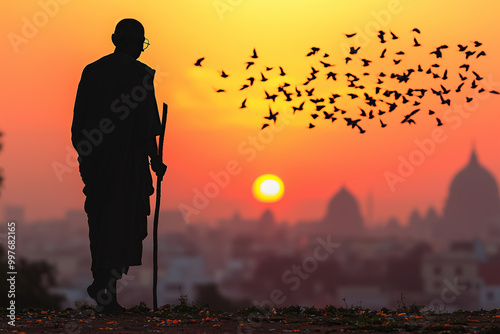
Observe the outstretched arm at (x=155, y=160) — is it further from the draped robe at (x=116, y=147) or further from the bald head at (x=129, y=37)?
the bald head at (x=129, y=37)

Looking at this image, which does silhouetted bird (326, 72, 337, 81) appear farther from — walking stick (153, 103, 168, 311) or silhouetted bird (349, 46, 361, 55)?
walking stick (153, 103, 168, 311)

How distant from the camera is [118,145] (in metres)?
13.7

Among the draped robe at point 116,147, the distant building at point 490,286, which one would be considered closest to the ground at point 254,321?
the draped robe at point 116,147

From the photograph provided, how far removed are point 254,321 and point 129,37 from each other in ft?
16.3

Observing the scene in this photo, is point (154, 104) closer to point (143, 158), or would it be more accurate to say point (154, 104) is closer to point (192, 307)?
point (143, 158)

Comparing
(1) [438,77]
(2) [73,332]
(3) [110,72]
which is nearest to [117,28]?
(3) [110,72]

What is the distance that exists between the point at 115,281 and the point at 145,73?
3.36m

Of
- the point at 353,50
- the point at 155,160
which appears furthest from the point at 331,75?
the point at 155,160

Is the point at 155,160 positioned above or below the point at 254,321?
above

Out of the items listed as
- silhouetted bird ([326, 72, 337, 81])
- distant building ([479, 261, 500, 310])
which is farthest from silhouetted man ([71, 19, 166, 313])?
distant building ([479, 261, 500, 310])

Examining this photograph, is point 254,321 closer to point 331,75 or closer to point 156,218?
point 156,218

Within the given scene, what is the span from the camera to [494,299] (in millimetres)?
189125

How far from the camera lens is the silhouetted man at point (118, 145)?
532 inches

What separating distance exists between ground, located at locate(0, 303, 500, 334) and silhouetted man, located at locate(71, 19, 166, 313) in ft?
2.67
